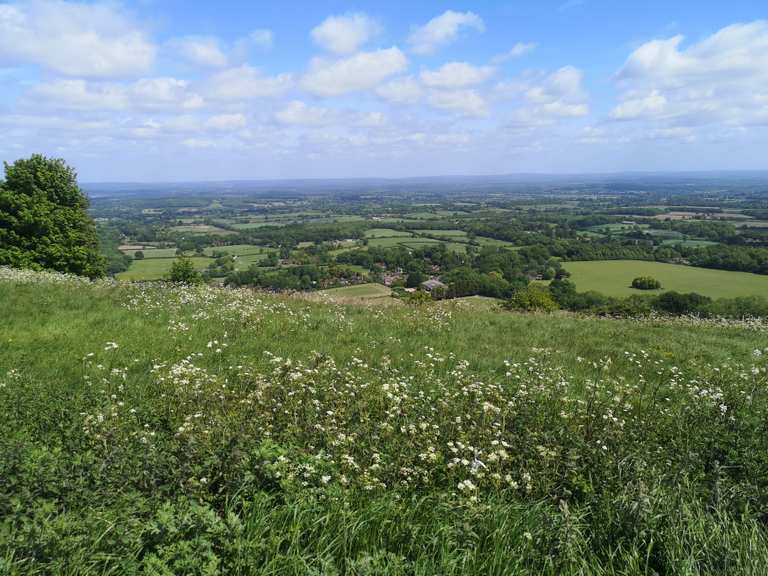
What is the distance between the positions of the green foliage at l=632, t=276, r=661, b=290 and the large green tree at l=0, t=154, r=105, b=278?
55.4 meters

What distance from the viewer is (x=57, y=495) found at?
3.53m

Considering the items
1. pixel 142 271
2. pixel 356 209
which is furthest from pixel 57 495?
pixel 356 209

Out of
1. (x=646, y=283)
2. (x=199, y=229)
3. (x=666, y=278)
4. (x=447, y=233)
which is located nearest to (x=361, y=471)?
(x=646, y=283)

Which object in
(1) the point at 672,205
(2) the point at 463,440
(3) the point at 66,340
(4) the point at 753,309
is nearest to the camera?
(2) the point at 463,440

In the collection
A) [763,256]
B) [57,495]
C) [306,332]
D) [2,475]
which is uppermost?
[2,475]

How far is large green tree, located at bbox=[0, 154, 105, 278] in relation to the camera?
2816 centimetres

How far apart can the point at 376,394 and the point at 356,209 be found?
566 ft

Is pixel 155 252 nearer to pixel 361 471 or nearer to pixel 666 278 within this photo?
pixel 666 278

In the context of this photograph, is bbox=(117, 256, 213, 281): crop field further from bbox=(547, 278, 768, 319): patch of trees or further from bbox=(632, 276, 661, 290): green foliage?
bbox=(632, 276, 661, 290): green foliage

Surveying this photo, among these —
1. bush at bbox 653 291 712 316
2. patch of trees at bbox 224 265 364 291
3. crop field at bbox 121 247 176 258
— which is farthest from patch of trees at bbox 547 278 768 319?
crop field at bbox 121 247 176 258

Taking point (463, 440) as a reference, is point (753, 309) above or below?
below

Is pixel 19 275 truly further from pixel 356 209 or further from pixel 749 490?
pixel 356 209

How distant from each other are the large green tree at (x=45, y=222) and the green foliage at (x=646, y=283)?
5537 cm

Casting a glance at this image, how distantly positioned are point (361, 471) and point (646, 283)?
5741 cm
